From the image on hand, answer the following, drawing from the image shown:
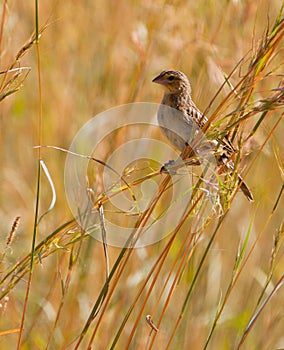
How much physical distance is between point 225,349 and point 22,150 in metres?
1.55

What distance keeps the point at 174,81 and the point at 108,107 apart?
33 cm

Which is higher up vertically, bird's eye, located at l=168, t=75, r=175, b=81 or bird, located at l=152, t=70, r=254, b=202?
bird's eye, located at l=168, t=75, r=175, b=81

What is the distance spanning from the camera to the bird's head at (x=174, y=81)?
10.1 ft

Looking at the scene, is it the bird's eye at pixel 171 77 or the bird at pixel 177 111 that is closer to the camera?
the bird at pixel 177 111

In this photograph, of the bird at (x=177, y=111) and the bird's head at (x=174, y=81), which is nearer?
the bird at (x=177, y=111)

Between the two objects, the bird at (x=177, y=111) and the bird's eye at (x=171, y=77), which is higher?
the bird's eye at (x=171, y=77)

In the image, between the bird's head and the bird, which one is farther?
the bird's head

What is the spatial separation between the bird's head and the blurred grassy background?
52mm

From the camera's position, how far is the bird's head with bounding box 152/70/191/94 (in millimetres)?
3068

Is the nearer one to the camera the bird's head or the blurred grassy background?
the blurred grassy background

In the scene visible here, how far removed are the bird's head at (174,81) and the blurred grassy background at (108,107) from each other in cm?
5

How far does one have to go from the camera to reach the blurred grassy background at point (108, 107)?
274cm

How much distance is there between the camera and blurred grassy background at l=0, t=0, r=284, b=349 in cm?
274

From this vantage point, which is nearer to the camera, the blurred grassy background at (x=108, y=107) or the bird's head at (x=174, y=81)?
the blurred grassy background at (x=108, y=107)
